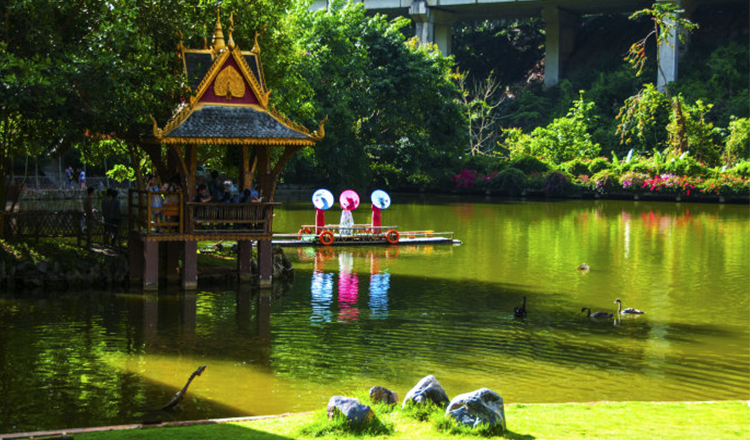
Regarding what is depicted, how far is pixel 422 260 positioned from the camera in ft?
106

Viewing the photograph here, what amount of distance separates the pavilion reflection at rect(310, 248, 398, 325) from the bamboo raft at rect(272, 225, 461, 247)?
0.97 meters

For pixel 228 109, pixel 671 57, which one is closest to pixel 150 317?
pixel 228 109

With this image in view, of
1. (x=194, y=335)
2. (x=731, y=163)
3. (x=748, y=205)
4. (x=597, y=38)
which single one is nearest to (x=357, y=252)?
(x=194, y=335)

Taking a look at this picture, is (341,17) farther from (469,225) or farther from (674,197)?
(674,197)

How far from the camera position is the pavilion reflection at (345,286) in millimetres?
21922

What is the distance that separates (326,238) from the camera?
35.3m

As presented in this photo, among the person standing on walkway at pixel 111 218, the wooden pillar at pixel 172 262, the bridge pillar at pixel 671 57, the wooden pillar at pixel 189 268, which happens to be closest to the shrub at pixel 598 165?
the bridge pillar at pixel 671 57

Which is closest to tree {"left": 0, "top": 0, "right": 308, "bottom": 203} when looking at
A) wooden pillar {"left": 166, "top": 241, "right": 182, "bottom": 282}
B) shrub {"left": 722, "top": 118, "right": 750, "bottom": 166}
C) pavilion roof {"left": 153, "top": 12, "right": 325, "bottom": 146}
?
pavilion roof {"left": 153, "top": 12, "right": 325, "bottom": 146}

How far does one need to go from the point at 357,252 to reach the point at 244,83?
37.5 feet

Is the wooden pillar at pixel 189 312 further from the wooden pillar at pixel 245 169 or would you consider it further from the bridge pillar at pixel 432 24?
the bridge pillar at pixel 432 24

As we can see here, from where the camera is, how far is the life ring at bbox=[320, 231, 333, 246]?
35.3 metres

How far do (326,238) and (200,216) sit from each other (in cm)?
1169

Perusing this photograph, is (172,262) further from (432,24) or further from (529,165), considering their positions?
(432,24)

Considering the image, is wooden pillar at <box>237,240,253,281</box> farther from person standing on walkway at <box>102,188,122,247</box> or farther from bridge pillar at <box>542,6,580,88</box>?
bridge pillar at <box>542,6,580,88</box>
